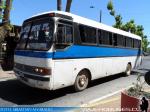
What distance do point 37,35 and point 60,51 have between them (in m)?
1.07

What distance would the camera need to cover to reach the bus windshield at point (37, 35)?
812 centimetres

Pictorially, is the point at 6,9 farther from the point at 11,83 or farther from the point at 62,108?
the point at 62,108

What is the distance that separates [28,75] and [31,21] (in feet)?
6.92

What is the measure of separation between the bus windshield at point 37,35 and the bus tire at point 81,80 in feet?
6.99

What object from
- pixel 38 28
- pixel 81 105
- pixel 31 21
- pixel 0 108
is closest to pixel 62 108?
pixel 81 105

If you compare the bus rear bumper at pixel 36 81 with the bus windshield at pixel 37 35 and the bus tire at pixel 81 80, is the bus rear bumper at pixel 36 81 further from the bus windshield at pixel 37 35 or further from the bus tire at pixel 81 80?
the bus tire at pixel 81 80

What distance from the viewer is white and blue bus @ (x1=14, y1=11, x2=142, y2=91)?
26.2ft

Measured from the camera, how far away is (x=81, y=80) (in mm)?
9711

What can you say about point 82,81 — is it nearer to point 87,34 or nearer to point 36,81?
point 87,34

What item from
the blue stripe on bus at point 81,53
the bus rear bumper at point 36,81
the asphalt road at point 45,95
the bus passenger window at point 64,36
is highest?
the bus passenger window at point 64,36

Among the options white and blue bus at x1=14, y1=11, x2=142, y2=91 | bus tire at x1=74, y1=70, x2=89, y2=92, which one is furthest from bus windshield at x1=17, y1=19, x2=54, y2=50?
bus tire at x1=74, y1=70, x2=89, y2=92

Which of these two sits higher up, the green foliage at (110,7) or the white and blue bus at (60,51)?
the green foliage at (110,7)

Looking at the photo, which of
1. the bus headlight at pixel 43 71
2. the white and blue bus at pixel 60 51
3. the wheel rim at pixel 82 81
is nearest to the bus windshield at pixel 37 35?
the white and blue bus at pixel 60 51

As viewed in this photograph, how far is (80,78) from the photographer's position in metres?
9.65
